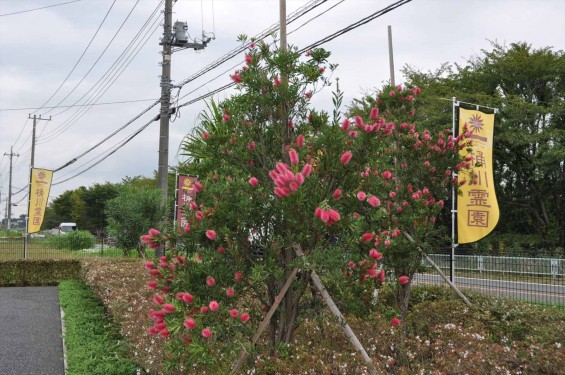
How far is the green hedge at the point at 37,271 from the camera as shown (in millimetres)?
15258

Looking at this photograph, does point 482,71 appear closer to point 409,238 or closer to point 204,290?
point 409,238

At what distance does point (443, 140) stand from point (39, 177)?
16829 millimetres

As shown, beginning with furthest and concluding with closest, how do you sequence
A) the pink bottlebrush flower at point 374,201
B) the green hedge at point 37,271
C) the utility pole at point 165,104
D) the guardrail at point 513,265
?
1. the green hedge at point 37,271
2. the utility pole at point 165,104
3. the guardrail at point 513,265
4. the pink bottlebrush flower at point 374,201

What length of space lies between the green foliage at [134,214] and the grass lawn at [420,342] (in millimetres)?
6840

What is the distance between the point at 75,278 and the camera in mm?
15836

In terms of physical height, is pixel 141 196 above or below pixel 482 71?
below

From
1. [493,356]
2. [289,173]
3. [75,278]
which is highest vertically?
[289,173]

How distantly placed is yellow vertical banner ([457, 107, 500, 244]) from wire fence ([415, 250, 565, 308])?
6.37ft

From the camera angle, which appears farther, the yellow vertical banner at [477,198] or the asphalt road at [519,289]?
the asphalt road at [519,289]

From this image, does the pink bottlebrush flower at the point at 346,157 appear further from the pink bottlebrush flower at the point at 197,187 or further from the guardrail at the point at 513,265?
the guardrail at the point at 513,265

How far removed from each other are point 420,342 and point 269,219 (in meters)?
1.69

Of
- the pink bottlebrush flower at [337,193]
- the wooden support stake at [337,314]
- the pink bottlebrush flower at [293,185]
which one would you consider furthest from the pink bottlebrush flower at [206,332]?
the pink bottlebrush flower at [337,193]

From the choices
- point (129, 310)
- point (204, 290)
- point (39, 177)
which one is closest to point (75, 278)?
point (39, 177)

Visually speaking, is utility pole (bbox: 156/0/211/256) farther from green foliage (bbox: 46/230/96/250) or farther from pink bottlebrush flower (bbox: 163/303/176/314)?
green foliage (bbox: 46/230/96/250)
